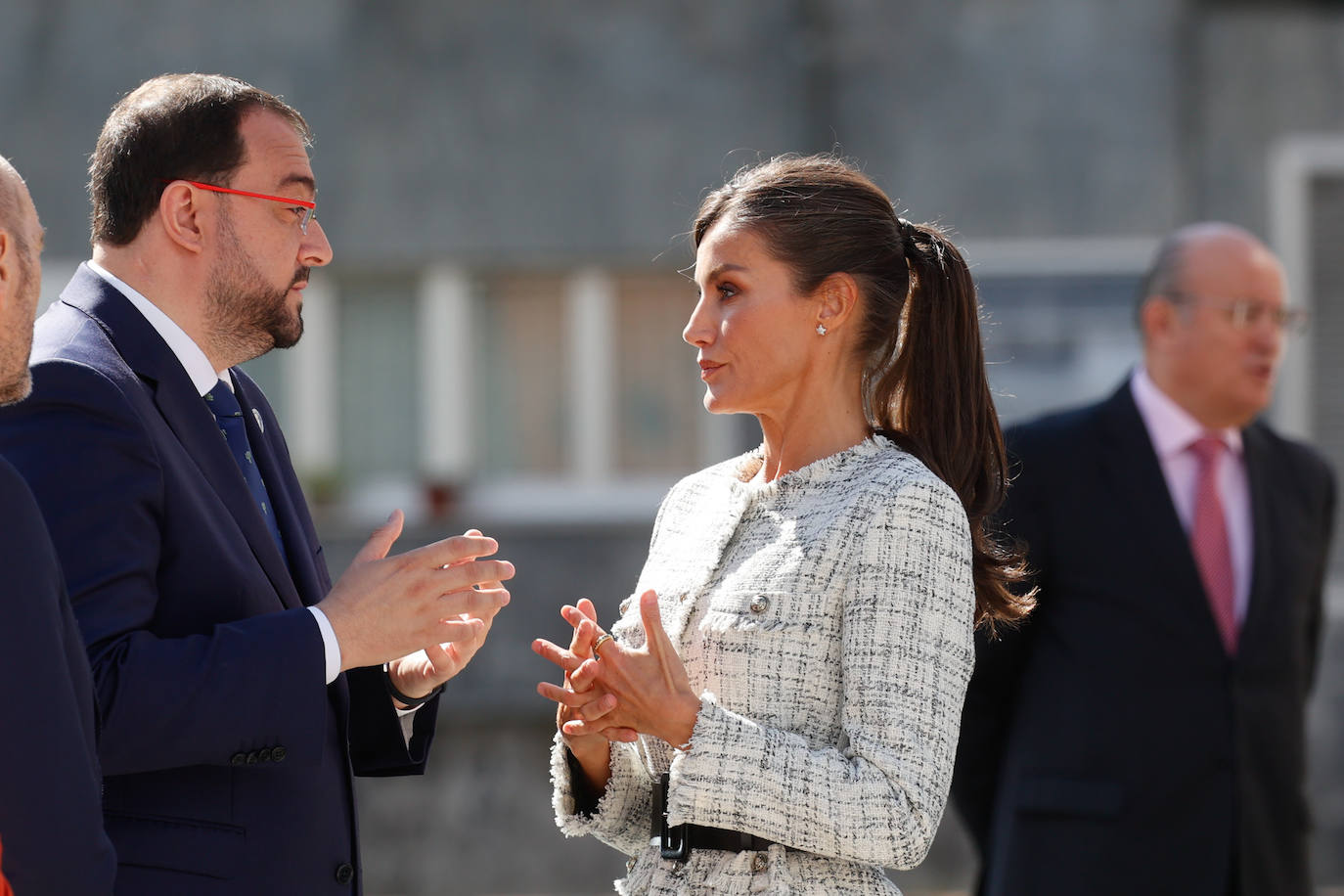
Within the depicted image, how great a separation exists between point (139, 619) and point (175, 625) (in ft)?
0.40

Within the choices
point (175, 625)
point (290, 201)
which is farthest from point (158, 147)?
point (175, 625)

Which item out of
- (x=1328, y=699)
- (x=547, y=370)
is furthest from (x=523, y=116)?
(x=1328, y=699)

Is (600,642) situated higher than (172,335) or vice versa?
(172,335)

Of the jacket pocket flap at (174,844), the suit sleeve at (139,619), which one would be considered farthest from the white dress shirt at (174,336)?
the jacket pocket flap at (174,844)

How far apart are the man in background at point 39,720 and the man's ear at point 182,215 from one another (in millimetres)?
780

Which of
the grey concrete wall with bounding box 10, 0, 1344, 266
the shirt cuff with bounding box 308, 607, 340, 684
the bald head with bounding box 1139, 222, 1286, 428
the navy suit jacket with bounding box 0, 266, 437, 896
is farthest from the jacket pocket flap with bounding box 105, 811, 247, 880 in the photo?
the grey concrete wall with bounding box 10, 0, 1344, 266

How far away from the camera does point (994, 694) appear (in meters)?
4.03

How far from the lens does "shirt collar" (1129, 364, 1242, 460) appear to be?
4.12 m

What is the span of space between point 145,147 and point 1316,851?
6.90 metres

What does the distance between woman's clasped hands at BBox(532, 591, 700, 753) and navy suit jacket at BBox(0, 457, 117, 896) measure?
2.37ft

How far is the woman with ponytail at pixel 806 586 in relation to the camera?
2.26m

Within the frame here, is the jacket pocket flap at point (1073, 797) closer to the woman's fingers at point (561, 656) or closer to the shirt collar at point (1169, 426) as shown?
the shirt collar at point (1169, 426)

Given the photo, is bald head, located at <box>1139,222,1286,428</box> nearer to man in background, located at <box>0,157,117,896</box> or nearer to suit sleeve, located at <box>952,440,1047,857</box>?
suit sleeve, located at <box>952,440,1047,857</box>

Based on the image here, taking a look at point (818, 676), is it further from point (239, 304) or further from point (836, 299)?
point (239, 304)
